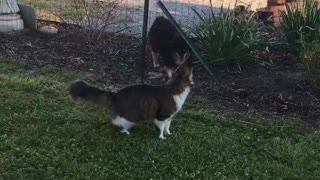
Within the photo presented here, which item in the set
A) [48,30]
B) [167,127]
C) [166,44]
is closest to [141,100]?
[167,127]

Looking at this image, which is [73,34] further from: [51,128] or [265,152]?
[265,152]

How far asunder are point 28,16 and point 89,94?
4.09 metres

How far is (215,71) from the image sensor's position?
273 inches

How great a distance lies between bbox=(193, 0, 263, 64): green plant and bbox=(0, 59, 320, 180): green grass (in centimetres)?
132

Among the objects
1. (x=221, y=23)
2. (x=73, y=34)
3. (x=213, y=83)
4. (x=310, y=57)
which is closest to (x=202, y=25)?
(x=221, y=23)

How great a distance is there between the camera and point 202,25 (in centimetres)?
705

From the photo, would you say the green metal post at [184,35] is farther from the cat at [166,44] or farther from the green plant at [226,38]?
the green plant at [226,38]

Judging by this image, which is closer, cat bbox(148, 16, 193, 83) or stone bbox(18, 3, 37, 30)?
cat bbox(148, 16, 193, 83)

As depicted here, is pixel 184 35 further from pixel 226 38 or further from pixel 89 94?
pixel 89 94

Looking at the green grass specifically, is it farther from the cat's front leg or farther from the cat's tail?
the cat's tail

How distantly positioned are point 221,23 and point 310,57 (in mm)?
1341

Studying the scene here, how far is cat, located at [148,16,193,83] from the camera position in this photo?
656cm

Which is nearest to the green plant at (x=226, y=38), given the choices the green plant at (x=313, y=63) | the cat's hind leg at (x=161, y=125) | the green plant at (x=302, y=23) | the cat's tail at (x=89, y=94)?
the green plant at (x=302, y=23)

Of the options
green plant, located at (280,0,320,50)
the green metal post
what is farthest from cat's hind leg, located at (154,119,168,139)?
green plant, located at (280,0,320,50)
